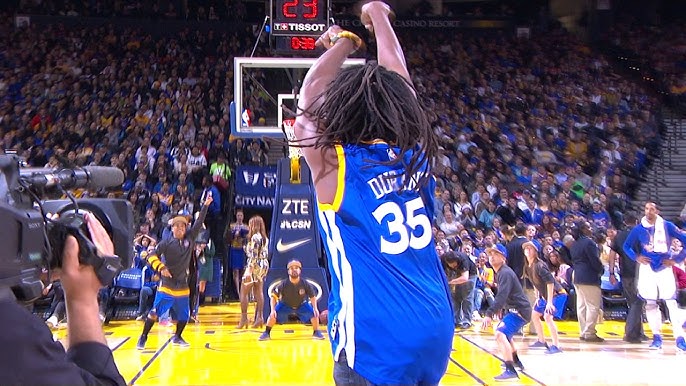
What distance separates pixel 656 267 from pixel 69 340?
1004 cm

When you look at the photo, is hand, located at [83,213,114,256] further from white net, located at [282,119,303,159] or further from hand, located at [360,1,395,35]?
hand, located at [360,1,395,35]

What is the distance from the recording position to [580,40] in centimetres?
2392

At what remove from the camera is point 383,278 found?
7.30ft

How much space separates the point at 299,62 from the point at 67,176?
372 inches

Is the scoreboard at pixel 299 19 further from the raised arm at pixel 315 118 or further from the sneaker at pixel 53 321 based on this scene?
the raised arm at pixel 315 118

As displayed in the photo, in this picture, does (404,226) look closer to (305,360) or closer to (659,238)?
(305,360)

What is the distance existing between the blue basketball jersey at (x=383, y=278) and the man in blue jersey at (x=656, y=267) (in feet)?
29.5

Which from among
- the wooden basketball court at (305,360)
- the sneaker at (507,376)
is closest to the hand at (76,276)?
the wooden basketball court at (305,360)

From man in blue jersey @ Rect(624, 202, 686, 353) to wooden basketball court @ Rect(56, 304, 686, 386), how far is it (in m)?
0.42

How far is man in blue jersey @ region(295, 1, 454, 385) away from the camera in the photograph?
220cm

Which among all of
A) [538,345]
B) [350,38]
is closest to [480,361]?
[538,345]

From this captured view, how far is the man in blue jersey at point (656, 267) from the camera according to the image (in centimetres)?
1024

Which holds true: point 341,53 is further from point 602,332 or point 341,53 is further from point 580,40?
point 580,40

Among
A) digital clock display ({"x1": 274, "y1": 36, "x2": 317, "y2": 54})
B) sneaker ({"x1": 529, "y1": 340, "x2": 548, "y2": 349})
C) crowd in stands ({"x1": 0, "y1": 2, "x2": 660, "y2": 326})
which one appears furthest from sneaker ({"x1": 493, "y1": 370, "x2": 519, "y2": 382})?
digital clock display ({"x1": 274, "y1": 36, "x2": 317, "y2": 54})
